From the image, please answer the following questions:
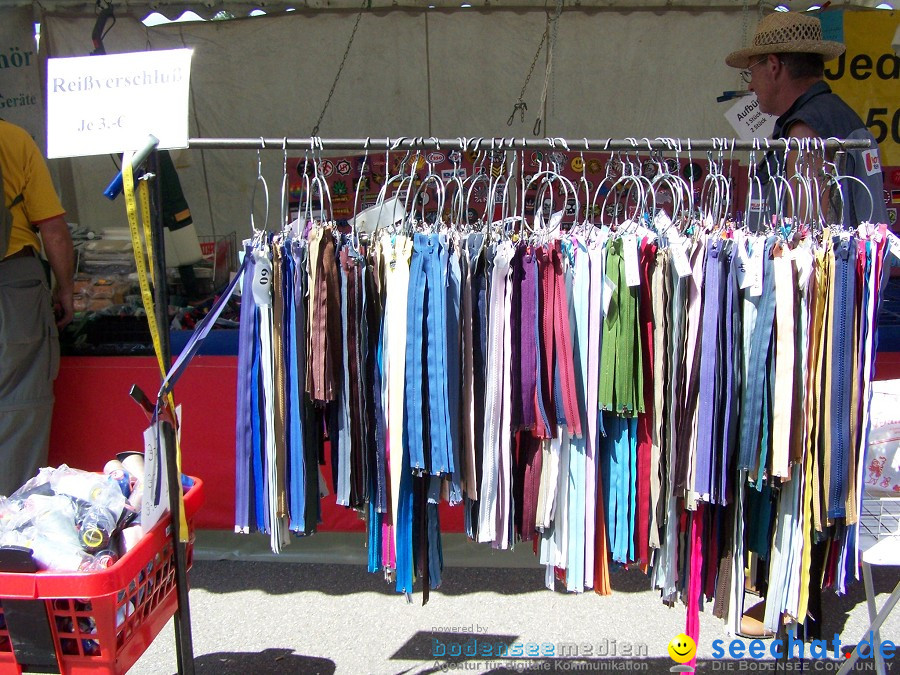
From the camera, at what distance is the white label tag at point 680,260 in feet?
5.36

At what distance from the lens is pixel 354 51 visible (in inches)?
179

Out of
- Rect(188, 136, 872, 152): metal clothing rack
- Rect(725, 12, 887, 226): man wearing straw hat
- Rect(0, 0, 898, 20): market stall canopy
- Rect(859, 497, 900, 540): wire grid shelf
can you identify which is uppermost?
Rect(0, 0, 898, 20): market stall canopy

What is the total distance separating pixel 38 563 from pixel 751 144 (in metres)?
1.87

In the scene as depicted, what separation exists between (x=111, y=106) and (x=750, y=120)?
300 centimetres

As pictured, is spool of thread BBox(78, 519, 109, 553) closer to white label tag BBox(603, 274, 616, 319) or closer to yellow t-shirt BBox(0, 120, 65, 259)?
white label tag BBox(603, 274, 616, 319)

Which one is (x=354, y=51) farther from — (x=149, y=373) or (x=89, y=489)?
(x=89, y=489)

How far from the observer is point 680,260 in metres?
1.65

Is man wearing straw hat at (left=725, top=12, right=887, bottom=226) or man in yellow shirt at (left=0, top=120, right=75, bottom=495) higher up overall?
man wearing straw hat at (left=725, top=12, right=887, bottom=226)

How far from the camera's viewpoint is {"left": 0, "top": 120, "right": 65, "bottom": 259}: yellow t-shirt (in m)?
2.66

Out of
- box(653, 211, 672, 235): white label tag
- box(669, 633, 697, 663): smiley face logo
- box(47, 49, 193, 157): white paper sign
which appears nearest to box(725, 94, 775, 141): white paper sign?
box(653, 211, 672, 235): white label tag

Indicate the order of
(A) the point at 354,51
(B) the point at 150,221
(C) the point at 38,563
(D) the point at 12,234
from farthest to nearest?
(A) the point at 354,51 → (D) the point at 12,234 → (B) the point at 150,221 → (C) the point at 38,563

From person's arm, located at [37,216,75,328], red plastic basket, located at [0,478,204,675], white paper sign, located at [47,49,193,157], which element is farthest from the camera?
person's arm, located at [37,216,75,328]

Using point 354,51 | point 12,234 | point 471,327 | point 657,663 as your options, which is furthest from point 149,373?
point 354,51

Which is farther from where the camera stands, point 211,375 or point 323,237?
point 211,375
